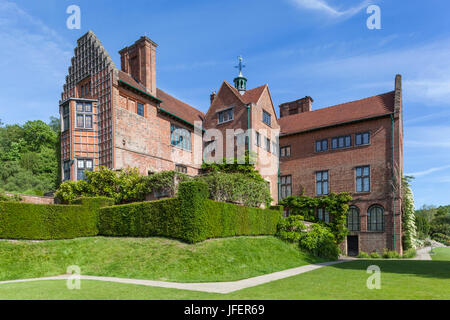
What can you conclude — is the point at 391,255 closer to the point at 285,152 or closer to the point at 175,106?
the point at 285,152

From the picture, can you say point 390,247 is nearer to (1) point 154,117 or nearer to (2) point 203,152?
(2) point 203,152

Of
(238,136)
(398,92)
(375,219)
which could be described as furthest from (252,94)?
(375,219)

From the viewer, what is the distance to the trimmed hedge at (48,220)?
53.8ft

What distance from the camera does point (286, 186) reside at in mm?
33250

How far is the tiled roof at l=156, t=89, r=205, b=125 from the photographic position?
3028 centimetres

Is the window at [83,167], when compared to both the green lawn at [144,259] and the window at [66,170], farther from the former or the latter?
the green lawn at [144,259]

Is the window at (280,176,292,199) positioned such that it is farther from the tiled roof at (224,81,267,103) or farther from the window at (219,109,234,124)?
the tiled roof at (224,81,267,103)

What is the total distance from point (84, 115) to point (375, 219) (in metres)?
24.8

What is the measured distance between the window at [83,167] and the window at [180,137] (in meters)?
7.19

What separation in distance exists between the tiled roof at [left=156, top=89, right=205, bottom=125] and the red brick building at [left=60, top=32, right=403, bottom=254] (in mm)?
153

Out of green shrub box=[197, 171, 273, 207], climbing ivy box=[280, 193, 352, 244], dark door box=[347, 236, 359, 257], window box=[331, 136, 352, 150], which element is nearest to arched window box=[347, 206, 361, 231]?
climbing ivy box=[280, 193, 352, 244]

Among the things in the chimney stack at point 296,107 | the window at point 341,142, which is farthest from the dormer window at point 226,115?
the chimney stack at point 296,107

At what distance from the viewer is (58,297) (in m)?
8.50
